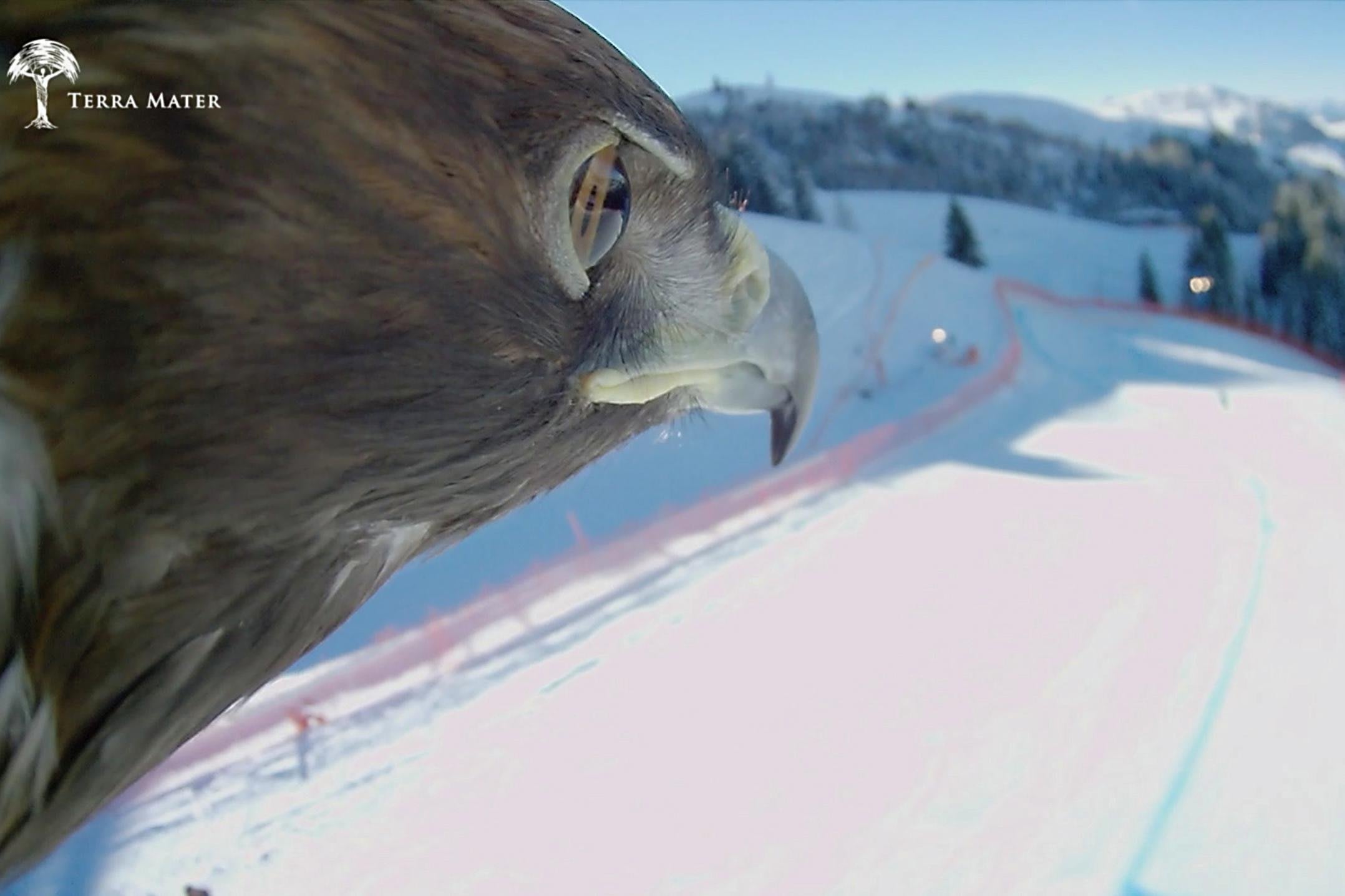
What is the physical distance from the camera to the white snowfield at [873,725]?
1.59 meters

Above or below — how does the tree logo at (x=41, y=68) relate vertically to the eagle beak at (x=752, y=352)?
above

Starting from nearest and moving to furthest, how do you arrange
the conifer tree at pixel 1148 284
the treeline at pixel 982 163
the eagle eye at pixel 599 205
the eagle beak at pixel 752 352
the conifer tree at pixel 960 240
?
the eagle eye at pixel 599 205 → the eagle beak at pixel 752 352 → the conifer tree at pixel 1148 284 → the treeline at pixel 982 163 → the conifer tree at pixel 960 240

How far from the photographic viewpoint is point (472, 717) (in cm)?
196

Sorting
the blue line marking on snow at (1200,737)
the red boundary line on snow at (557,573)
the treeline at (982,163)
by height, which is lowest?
the blue line marking on snow at (1200,737)

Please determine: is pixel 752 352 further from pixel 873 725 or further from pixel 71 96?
pixel 873 725

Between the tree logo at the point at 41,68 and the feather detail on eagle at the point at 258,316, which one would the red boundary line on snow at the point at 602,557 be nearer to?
the feather detail on eagle at the point at 258,316

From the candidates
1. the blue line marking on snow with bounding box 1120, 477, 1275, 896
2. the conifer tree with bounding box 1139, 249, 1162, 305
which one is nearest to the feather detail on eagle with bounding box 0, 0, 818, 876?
the blue line marking on snow with bounding box 1120, 477, 1275, 896

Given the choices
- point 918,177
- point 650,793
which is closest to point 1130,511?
point 650,793

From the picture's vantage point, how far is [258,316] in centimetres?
54

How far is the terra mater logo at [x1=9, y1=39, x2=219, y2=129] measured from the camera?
511 millimetres

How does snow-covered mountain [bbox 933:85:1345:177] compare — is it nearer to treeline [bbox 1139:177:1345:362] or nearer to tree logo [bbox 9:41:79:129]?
treeline [bbox 1139:177:1345:362]

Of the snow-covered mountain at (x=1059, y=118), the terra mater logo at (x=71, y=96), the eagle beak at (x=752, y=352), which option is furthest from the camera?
the snow-covered mountain at (x=1059, y=118)

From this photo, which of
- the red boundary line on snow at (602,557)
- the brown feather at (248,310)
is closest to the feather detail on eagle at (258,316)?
the brown feather at (248,310)

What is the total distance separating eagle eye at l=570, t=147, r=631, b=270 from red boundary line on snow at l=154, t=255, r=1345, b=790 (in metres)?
1.09
